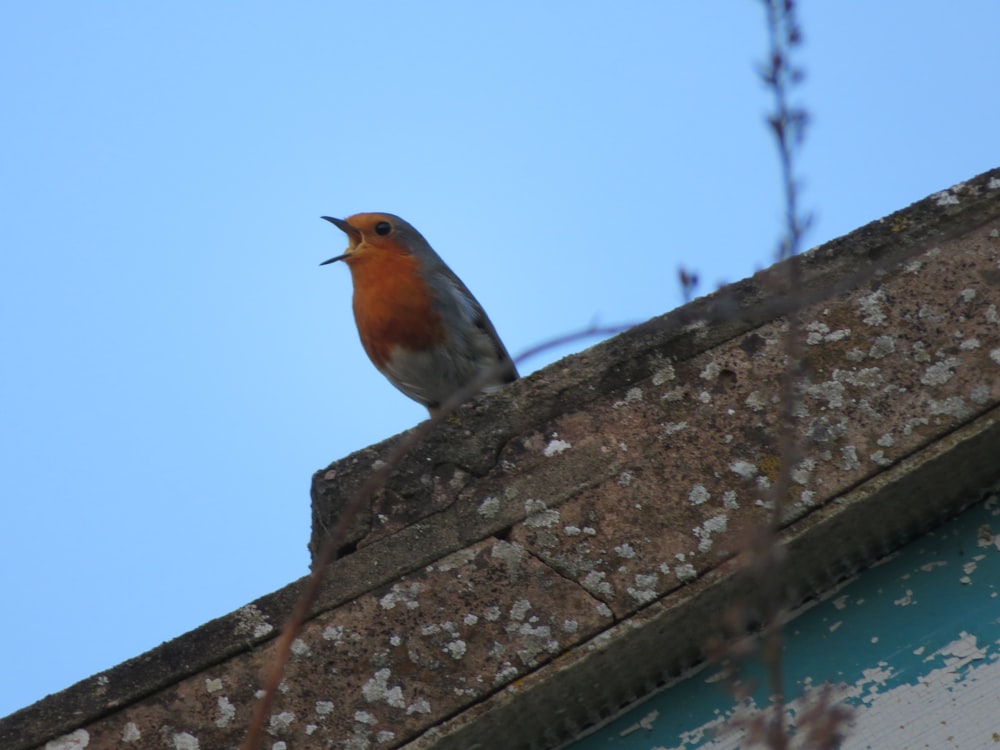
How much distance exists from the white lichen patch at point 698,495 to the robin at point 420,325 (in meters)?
2.18

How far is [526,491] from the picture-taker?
2.73 metres

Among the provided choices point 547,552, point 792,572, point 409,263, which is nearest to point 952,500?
point 792,572

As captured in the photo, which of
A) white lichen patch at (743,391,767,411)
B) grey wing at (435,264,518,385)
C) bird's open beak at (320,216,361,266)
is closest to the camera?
white lichen patch at (743,391,767,411)

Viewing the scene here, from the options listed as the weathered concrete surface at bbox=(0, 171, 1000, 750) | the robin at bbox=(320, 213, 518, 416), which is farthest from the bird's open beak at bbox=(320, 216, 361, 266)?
the weathered concrete surface at bbox=(0, 171, 1000, 750)

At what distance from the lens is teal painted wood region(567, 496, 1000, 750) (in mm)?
2361

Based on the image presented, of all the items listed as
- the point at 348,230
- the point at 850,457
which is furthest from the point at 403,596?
the point at 348,230

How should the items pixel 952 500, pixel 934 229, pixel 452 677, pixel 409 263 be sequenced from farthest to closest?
1. pixel 409 263
2. pixel 934 229
3. pixel 952 500
4. pixel 452 677

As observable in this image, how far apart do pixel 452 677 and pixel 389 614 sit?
186 millimetres

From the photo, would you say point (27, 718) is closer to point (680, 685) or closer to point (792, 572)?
point (680, 685)

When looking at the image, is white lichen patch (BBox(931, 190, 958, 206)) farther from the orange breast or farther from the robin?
the orange breast

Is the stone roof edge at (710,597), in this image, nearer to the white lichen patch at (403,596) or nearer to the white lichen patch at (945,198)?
the white lichen patch at (403,596)

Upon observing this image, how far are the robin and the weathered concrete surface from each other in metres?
1.98

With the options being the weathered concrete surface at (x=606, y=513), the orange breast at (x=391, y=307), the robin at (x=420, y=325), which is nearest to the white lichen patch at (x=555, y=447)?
the weathered concrete surface at (x=606, y=513)

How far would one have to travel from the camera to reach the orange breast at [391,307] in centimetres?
503
